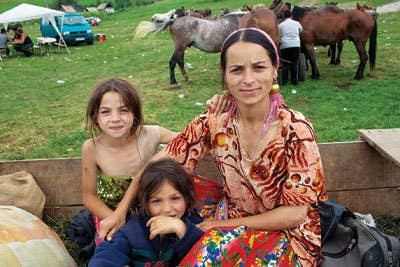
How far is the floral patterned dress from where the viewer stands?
6.59 feet

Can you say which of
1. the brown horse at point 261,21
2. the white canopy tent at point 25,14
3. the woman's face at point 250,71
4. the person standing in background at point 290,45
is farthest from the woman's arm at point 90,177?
the white canopy tent at point 25,14

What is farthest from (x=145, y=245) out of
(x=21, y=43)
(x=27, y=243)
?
(x=21, y=43)

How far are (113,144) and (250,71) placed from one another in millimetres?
1042

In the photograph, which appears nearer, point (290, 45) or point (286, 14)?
point (290, 45)

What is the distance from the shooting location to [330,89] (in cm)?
817

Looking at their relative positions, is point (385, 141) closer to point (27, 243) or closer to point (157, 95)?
point (27, 243)

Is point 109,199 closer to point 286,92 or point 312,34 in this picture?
point 286,92

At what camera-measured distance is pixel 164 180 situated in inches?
86.8

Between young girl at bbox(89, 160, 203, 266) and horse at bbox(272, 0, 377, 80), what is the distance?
736cm

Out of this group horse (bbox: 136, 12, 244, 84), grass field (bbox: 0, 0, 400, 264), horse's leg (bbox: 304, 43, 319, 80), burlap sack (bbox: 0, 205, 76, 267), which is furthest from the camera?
horse (bbox: 136, 12, 244, 84)

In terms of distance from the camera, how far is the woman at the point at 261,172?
79.4 inches

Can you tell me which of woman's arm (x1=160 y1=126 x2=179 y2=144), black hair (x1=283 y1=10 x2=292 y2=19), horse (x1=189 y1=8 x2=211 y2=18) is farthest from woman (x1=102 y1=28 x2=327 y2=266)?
horse (x1=189 y1=8 x2=211 y2=18)

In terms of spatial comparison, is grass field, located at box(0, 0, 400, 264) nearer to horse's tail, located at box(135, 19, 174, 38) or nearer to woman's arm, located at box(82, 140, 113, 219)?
horse's tail, located at box(135, 19, 174, 38)

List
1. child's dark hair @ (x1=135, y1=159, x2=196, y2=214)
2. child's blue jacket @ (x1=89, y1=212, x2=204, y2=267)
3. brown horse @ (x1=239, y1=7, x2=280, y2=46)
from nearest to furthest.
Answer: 1. child's blue jacket @ (x1=89, y1=212, x2=204, y2=267)
2. child's dark hair @ (x1=135, y1=159, x2=196, y2=214)
3. brown horse @ (x1=239, y1=7, x2=280, y2=46)
